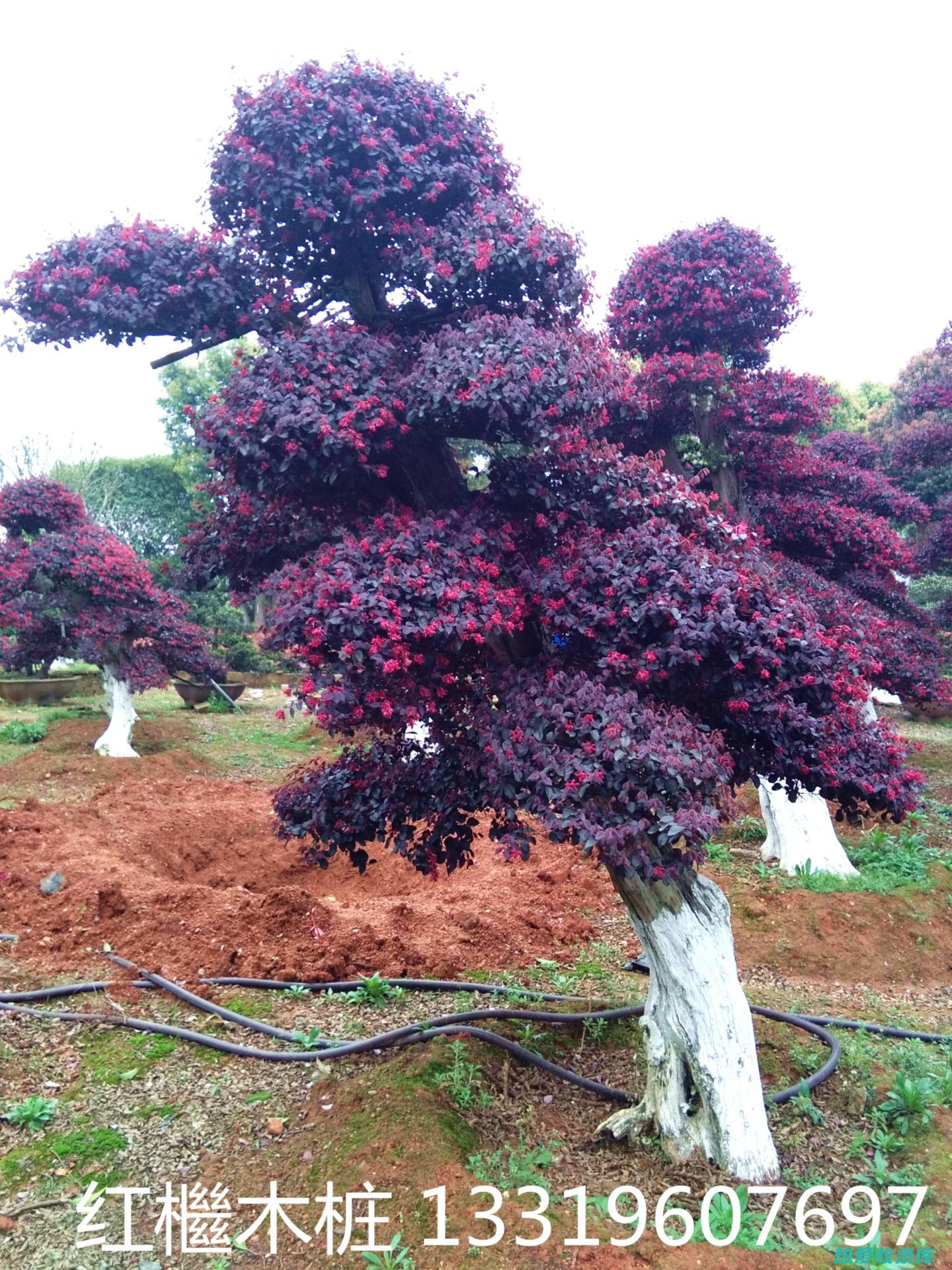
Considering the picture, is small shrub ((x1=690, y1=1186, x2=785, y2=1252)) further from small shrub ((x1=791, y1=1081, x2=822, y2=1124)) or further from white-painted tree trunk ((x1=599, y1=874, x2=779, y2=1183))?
small shrub ((x1=791, y1=1081, x2=822, y2=1124))

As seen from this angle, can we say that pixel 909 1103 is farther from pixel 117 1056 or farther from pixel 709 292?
pixel 709 292

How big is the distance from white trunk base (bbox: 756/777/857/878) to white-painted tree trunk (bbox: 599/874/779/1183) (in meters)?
4.22

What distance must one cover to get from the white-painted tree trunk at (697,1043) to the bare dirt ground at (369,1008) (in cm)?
14

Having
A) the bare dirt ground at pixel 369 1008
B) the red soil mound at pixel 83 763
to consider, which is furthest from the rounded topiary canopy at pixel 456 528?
the red soil mound at pixel 83 763

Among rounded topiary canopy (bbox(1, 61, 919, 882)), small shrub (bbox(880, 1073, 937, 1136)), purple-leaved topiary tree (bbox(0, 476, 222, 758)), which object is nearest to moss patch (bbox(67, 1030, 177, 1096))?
rounded topiary canopy (bbox(1, 61, 919, 882))

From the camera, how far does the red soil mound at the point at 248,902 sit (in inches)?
216

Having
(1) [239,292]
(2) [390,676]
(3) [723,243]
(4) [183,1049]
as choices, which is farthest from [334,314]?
(3) [723,243]

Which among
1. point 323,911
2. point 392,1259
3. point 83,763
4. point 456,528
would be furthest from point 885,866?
point 83,763

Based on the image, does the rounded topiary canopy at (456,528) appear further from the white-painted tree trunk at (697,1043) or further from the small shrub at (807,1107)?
the small shrub at (807,1107)

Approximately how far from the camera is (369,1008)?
4957mm

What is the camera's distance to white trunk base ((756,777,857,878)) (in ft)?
25.3

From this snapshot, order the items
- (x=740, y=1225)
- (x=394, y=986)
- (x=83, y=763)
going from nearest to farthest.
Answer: (x=740, y=1225)
(x=394, y=986)
(x=83, y=763)

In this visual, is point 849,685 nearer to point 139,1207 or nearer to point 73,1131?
point 139,1207

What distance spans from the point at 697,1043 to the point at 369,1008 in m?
2.07
